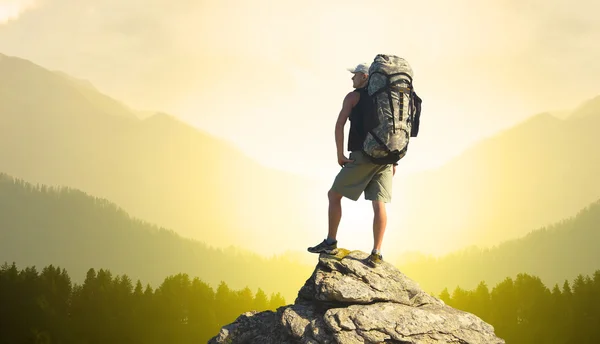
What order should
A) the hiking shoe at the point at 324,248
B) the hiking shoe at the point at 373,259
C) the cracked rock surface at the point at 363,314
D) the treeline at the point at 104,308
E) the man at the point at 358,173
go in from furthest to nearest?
1. the treeline at the point at 104,308
2. the hiking shoe at the point at 324,248
3. the hiking shoe at the point at 373,259
4. the man at the point at 358,173
5. the cracked rock surface at the point at 363,314

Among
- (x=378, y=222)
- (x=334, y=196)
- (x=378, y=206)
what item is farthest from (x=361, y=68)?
(x=378, y=222)

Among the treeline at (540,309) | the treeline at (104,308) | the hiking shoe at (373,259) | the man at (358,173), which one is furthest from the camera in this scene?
the treeline at (540,309)

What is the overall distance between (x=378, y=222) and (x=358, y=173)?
4.04 feet

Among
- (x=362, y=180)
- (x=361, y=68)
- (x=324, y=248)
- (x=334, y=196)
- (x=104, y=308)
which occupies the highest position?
(x=361, y=68)

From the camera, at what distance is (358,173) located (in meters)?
12.2

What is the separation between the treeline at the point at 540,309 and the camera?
7962cm

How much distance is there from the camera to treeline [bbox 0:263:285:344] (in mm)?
73312

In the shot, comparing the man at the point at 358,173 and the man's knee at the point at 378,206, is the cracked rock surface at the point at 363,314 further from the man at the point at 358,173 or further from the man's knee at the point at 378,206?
the man's knee at the point at 378,206

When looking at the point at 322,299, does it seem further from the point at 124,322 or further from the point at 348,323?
the point at 124,322

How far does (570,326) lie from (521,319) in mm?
18962

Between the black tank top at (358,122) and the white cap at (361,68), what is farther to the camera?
the white cap at (361,68)

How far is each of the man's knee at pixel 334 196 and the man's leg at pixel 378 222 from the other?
0.84m

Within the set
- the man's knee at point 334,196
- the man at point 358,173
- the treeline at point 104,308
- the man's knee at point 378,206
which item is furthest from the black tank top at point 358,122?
the treeline at point 104,308

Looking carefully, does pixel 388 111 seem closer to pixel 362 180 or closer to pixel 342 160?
pixel 342 160
